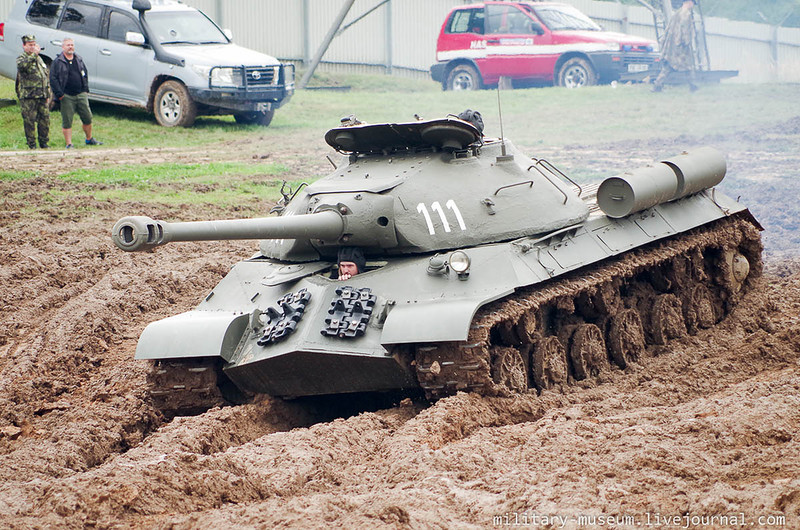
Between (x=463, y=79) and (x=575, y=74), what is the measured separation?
2.75 meters

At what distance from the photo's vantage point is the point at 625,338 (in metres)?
11.3

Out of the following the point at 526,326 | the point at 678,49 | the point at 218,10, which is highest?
the point at 218,10

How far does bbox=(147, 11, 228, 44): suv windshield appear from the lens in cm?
2039

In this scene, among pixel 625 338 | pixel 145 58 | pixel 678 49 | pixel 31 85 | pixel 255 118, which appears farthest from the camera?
pixel 678 49

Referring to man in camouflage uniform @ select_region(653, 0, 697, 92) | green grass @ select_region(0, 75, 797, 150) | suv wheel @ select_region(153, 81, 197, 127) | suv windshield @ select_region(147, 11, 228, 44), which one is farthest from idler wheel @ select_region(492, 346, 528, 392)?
man in camouflage uniform @ select_region(653, 0, 697, 92)

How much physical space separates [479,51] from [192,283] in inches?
614

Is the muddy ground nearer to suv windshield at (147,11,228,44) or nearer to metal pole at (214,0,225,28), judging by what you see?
suv windshield at (147,11,228,44)

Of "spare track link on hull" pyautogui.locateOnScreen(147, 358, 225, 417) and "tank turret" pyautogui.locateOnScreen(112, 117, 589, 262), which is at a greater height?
"tank turret" pyautogui.locateOnScreen(112, 117, 589, 262)

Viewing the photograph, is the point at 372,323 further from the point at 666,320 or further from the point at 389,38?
the point at 389,38

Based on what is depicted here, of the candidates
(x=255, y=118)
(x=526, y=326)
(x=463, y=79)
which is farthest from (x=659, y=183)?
(x=463, y=79)

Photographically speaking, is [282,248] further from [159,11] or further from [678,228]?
[159,11]

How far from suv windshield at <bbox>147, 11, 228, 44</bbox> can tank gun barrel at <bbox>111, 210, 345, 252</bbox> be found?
460 inches

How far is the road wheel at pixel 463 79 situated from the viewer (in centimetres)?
2828

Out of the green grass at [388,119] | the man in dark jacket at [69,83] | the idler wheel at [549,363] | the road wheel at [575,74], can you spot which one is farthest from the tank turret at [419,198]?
the road wheel at [575,74]
